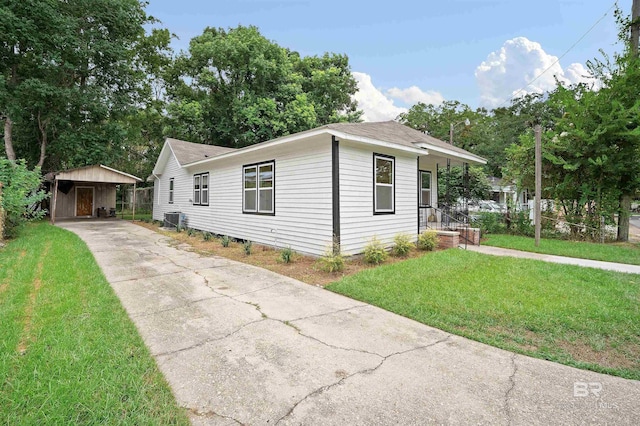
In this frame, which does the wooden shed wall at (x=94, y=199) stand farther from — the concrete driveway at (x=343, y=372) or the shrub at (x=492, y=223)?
the shrub at (x=492, y=223)

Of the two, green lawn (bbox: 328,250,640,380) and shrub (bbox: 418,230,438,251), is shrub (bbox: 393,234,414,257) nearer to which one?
green lawn (bbox: 328,250,640,380)

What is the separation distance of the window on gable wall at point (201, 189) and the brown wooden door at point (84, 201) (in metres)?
12.6

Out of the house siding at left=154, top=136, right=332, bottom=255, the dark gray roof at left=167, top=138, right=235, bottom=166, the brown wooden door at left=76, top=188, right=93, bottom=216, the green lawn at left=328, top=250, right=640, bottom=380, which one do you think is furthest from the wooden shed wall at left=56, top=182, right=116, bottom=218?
the green lawn at left=328, top=250, right=640, bottom=380

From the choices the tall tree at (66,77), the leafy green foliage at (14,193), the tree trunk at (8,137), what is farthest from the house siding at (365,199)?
the tree trunk at (8,137)

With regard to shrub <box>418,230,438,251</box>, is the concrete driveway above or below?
below

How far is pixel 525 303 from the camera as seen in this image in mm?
4258

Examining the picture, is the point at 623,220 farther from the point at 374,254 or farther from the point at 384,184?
the point at 374,254

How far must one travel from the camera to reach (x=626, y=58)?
9250mm

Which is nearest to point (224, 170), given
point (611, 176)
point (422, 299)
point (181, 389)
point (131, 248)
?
point (131, 248)

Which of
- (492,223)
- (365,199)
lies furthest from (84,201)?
(492,223)

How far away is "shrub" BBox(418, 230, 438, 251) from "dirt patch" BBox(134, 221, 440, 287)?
8.6 inches

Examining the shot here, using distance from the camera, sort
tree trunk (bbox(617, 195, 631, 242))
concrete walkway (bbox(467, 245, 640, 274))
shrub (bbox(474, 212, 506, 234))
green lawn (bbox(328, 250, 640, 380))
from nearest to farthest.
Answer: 1. green lawn (bbox(328, 250, 640, 380))
2. concrete walkway (bbox(467, 245, 640, 274))
3. tree trunk (bbox(617, 195, 631, 242))
4. shrub (bbox(474, 212, 506, 234))

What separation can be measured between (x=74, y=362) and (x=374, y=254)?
5.23 meters

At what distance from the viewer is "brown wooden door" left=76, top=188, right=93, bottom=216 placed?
2087cm
